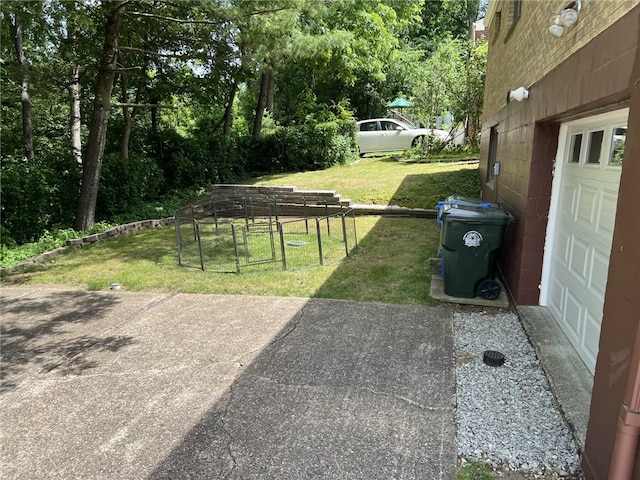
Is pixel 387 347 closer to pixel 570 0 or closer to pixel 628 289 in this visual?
pixel 628 289

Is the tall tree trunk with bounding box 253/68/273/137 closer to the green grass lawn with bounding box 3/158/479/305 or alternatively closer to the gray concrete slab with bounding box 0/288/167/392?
the green grass lawn with bounding box 3/158/479/305

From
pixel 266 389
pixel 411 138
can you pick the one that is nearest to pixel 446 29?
pixel 411 138

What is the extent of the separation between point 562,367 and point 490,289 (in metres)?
1.74

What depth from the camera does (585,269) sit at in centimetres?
379

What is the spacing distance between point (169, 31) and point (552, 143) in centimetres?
953

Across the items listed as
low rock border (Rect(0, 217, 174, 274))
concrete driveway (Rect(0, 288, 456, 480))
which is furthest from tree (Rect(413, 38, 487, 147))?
concrete driveway (Rect(0, 288, 456, 480))

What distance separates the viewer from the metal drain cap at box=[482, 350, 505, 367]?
3.81m

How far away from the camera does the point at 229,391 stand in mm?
3576

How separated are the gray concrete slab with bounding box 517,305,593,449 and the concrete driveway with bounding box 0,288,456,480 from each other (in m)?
0.76

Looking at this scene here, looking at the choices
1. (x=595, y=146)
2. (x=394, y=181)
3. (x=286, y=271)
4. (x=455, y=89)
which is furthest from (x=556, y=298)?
(x=455, y=89)

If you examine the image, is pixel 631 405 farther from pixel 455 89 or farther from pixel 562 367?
pixel 455 89

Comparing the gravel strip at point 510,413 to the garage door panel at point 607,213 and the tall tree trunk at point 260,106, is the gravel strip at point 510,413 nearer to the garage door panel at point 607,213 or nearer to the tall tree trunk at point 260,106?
the garage door panel at point 607,213

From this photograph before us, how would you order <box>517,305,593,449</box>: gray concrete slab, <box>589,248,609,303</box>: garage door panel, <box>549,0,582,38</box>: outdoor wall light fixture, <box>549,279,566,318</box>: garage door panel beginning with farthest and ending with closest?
<box>549,279,566,318</box>: garage door panel < <box>549,0,582,38</box>: outdoor wall light fixture < <box>589,248,609,303</box>: garage door panel < <box>517,305,593,449</box>: gray concrete slab

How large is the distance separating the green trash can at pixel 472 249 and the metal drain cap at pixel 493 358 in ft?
4.82
